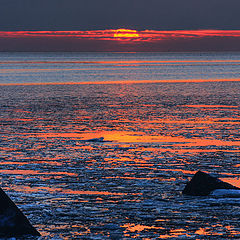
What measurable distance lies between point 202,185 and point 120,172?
8.54 feet

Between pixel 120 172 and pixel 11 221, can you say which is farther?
pixel 120 172

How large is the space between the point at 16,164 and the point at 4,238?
18.6 feet

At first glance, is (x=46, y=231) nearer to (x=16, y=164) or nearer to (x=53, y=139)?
(x=16, y=164)

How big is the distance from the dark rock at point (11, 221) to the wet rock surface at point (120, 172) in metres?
0.33

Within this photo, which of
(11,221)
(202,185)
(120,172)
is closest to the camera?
(11,221)

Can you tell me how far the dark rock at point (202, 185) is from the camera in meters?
11.4

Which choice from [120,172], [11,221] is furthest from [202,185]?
[11,221]

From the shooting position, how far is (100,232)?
357 inches

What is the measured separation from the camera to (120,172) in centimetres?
1345

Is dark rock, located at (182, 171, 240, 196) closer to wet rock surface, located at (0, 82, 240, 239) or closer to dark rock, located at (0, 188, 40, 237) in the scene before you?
wet rock surface, located at (0, 82, 240, 239)

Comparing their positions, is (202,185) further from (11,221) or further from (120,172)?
(11,221)

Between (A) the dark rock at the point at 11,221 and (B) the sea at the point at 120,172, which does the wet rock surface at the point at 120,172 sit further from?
(A) the dark rock at the point at 11,221

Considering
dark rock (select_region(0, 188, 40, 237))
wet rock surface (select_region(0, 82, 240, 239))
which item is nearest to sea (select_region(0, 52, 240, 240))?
wet rock surface (select_region(0, 82, 240, 239))

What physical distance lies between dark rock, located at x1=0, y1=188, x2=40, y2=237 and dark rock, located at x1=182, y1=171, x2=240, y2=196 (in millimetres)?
3721
